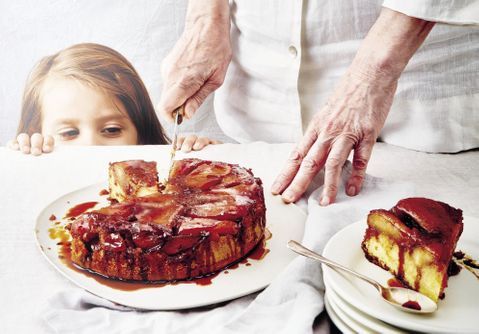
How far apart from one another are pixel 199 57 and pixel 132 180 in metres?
0.68

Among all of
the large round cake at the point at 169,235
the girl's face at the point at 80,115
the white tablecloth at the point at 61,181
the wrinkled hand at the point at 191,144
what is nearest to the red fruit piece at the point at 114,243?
the large round cake at the point at 169,235

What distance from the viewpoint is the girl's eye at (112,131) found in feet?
8.90

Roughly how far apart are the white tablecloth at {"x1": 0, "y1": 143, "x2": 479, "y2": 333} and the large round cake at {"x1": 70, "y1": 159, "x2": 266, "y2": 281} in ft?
0.38

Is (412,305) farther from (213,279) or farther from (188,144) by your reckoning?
(188,144)

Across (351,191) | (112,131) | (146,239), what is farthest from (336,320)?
(112,131)

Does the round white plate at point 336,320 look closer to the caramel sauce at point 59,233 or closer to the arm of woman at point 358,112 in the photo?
the arm of woman at point 358,112

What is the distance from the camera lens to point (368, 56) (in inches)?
64.3

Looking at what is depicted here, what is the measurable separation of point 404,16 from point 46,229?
1164mm

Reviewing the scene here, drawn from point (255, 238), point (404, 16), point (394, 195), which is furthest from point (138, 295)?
point (404, 16)

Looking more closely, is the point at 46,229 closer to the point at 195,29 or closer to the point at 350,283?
the point at 350,283

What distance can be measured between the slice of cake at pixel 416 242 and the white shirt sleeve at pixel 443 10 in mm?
637

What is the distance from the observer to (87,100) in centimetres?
271

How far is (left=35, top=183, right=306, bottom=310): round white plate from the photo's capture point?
3.64ft

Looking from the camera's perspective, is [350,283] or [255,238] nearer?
[350,283]
